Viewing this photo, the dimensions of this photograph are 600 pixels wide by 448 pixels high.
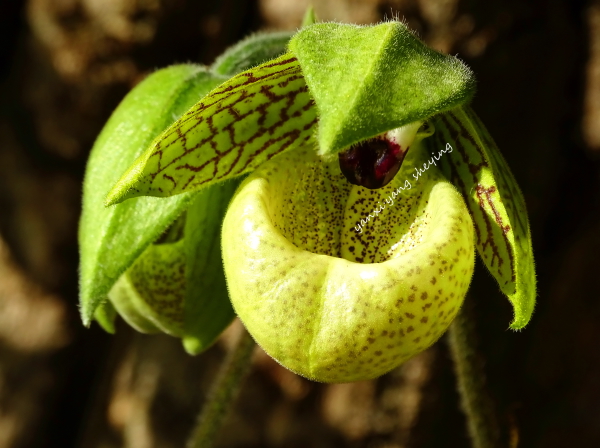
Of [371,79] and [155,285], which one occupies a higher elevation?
[371,79]

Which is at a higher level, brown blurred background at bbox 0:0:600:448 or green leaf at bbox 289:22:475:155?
green leaf at bbox 289:22:475:155

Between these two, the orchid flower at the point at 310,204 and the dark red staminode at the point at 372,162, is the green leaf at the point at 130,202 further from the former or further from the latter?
the dark red staminode at the point at 372,162

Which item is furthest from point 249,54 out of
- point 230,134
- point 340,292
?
point 340,292

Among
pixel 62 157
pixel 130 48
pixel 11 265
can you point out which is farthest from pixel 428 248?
pixel 11 265

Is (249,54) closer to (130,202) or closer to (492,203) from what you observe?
(130,202)

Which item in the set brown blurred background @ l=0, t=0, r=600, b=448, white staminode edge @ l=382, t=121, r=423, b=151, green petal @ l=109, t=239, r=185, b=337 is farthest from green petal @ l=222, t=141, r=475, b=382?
brown blurred background @ l=0, t=0, r=600, b=448

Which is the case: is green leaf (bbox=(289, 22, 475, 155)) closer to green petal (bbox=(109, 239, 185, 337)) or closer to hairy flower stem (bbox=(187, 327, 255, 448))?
green petal (bbox=(109, 239, 185, 337))
